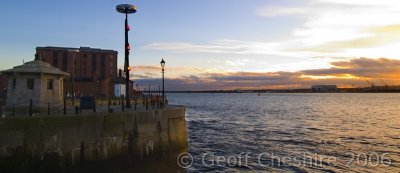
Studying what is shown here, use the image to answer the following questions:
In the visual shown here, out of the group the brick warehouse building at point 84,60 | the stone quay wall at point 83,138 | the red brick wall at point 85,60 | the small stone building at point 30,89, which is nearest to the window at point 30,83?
the small stone building at point 30,89

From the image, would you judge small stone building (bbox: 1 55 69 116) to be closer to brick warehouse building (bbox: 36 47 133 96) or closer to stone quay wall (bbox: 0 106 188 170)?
stone quay wall (bbox: 0 106 188 170)

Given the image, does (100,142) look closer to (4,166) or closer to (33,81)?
(4,166)

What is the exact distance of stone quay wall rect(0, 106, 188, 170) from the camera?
1638 centimetres

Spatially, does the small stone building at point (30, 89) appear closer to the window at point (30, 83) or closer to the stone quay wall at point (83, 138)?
the window at point (30, 83)

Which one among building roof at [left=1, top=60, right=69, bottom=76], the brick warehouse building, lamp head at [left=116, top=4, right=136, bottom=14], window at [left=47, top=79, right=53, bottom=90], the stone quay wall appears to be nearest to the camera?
the stone quay wall

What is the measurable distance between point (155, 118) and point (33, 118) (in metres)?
7.27

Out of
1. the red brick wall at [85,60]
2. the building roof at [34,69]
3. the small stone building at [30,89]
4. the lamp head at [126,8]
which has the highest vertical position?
the red brick wall at [85,60]

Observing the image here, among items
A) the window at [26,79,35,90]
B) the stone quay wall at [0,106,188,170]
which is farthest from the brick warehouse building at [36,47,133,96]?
the stone quay wall at [0,106,188,170]

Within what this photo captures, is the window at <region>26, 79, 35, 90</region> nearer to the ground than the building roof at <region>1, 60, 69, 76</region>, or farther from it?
nearer to the ground

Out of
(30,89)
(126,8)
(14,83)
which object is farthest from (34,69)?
(126,8)

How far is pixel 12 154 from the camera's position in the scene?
16.2 meters

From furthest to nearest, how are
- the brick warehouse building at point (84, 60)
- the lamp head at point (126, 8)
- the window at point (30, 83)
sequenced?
the brick warehouse building at point (84, 60), the lamp head at point (126, 8), the window at point (30, 83)

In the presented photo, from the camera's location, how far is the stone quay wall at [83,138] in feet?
53.7

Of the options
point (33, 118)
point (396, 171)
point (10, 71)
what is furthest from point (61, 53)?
point (396, 171)
